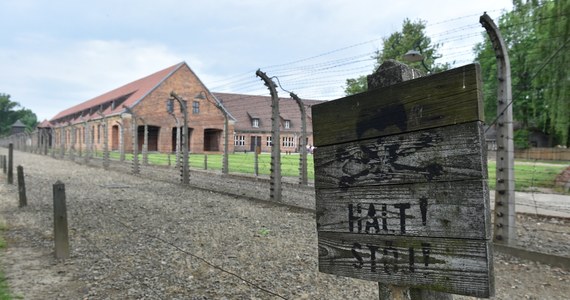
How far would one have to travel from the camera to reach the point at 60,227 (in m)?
4.99

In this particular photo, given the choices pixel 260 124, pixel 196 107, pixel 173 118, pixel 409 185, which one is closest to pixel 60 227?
pixel 409 185

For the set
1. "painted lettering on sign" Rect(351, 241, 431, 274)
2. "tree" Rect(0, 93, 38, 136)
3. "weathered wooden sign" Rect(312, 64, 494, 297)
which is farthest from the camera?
"tree" Rect(0, 93, 38, 136)

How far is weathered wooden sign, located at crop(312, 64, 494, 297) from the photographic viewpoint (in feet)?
4.23

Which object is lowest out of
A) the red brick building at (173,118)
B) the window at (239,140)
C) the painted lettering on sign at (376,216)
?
the painted lettering on sign at (376,216)

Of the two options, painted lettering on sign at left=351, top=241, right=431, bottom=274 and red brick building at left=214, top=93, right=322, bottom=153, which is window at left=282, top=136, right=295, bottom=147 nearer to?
red brick building at left=214, top=93, right=322, bottom=153

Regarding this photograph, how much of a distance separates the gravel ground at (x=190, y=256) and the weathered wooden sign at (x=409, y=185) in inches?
99.2

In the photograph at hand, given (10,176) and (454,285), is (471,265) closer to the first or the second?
(454,285)

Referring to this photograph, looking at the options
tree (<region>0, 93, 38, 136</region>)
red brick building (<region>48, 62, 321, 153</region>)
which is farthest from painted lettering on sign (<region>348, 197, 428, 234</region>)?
tree (<region>0, 93, 38, 136</region>)

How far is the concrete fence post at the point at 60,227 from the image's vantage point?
4961mm

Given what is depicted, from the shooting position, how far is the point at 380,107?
151 centimetres

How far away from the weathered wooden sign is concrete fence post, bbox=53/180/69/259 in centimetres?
448

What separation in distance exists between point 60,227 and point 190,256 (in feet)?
5.53

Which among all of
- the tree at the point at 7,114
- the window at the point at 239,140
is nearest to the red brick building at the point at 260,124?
the window at the point at 239,140

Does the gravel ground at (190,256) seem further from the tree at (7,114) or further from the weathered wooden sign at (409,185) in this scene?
the tree at (7,114)
